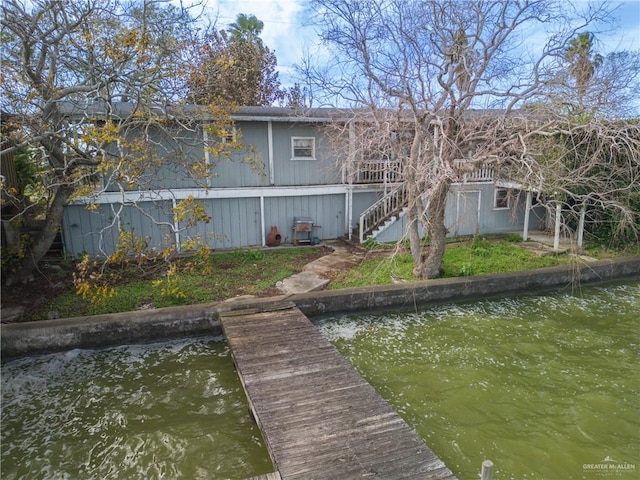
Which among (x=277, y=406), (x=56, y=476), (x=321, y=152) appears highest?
(x=321, y=152)

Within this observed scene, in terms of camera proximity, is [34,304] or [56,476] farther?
[34,304]

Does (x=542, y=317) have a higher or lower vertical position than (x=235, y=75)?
lower

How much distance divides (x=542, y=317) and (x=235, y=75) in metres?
17.5

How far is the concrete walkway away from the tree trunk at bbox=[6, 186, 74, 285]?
186 inches

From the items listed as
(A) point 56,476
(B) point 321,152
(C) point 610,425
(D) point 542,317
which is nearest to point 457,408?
(C) point 610,425

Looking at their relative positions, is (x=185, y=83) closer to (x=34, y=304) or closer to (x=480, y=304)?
(x=34, y=304)

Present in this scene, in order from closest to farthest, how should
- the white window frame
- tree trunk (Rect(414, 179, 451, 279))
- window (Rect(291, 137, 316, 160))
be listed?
tree trunk (Rect(414, 179, 451, 279))
window (Rect(291, 137, 316, 160))
the white window frame

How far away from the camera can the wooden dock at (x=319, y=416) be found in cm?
393

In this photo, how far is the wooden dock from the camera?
155 inches

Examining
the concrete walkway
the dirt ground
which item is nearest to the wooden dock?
the concrete walkway

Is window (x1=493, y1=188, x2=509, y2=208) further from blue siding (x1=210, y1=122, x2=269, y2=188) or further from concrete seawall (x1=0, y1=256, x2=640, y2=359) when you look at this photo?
blue siding (x1=210, y1=122, x2=269, y2=188)

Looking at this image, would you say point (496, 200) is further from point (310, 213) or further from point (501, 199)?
point (310, 213)

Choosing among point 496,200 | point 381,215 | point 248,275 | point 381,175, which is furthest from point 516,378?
point 496,200

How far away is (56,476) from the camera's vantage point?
447cm
